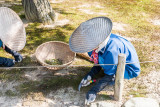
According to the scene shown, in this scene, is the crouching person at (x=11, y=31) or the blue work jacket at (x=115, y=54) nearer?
the blue work jacket at (x=115, y=54)

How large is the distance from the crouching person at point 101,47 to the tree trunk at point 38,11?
313 centimetres

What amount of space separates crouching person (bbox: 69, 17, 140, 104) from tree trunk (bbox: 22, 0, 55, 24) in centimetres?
313

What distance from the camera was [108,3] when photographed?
27.2 feet

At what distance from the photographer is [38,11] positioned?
5.96 meters

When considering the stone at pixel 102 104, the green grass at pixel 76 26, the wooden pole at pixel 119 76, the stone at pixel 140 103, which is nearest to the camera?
the wooden pole at pixel 119 76

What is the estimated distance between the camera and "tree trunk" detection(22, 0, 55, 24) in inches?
232

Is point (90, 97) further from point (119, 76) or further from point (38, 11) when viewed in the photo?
point (38, 11)

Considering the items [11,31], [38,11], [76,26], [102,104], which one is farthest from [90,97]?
[38,11]

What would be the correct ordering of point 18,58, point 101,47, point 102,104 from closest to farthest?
point 101,47 < point 102,104 < point 18,58

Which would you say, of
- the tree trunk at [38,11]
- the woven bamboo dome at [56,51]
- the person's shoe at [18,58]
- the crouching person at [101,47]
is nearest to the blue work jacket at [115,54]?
the crouching person at [101,47]

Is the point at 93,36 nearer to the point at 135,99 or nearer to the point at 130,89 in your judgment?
the point at 135,99

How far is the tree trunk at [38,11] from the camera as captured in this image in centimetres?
589

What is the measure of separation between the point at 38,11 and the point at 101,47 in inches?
145

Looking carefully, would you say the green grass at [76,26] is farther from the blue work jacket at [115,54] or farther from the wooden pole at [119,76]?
the blue work jacket at [115,54]
